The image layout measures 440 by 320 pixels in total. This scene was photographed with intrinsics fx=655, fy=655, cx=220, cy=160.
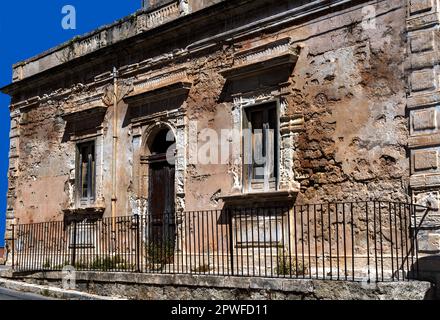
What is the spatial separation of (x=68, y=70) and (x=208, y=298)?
778cm

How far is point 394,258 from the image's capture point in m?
8.67

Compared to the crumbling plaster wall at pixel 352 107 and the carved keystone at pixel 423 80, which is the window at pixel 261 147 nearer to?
the crumbling plaster wall at pixel 352 107

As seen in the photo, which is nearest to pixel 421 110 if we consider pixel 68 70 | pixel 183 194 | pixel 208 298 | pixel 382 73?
pixel 382 73

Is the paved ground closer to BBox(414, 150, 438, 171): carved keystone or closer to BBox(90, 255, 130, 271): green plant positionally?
BBox(90, 255, 130, 271): green plant

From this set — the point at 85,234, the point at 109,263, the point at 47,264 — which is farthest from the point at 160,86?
the point at 47,264

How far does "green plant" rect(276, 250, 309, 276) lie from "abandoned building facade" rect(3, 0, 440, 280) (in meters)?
0.91

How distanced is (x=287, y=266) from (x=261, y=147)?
2134 millimetres

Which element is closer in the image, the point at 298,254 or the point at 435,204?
the point at 435,204

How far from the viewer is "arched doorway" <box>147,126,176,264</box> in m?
12.1

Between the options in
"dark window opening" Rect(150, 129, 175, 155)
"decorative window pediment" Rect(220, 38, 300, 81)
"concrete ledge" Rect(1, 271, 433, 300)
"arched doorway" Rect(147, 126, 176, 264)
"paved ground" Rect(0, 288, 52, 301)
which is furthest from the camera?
"dark window opening" Rect(150, 129, 175, 155)

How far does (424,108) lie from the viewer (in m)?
8.56

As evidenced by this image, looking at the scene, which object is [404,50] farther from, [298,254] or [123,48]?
[123,48]

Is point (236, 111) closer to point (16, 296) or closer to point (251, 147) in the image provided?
point (251, 147)

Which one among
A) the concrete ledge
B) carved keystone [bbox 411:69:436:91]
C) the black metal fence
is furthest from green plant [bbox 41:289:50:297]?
carved keystone [bbox 411:69:436:91]
